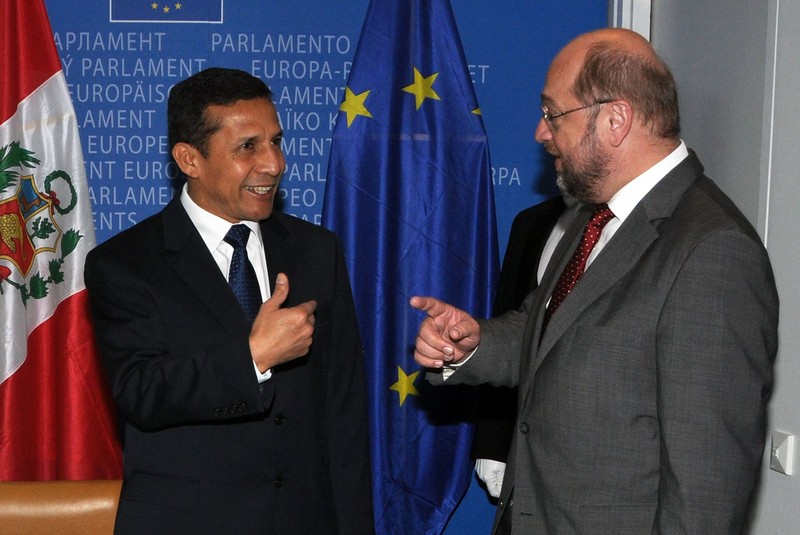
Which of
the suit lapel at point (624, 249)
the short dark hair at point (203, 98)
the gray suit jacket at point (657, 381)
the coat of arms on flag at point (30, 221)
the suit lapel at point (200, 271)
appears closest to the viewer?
the gray suit jacket at point (657, 381)

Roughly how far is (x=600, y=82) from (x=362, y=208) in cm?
181

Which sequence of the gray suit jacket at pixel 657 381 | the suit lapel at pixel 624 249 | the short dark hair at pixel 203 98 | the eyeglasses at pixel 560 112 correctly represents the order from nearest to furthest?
the gray suit jacket at pixel 657 381, the suit lapel at pixel 624 249, the eyeglasses at pixel 560 112, the short dark hair at pixel 203 98

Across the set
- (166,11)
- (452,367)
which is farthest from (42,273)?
(452,367)

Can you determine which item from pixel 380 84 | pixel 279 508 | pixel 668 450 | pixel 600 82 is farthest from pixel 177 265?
pixel 380 84

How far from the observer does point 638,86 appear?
1971mm

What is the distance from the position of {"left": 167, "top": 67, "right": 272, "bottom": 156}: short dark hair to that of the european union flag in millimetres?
1434

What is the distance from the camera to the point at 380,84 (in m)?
3.70

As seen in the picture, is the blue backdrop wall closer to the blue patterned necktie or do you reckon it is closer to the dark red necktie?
the blue patterned necktie

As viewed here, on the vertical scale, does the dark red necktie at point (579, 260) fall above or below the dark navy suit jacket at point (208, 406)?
above

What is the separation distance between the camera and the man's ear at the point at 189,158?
8.14ft

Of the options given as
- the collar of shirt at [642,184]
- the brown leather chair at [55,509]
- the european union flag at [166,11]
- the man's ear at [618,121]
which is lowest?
the brown leather chair at [55,509]

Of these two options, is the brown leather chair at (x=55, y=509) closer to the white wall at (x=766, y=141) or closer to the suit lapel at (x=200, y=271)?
the suit lapel at (x=200, y=271)

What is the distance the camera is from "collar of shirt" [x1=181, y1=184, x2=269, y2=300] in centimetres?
246

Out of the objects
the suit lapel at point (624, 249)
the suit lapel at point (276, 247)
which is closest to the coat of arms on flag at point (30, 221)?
the suit lapel at point (276, 247)
